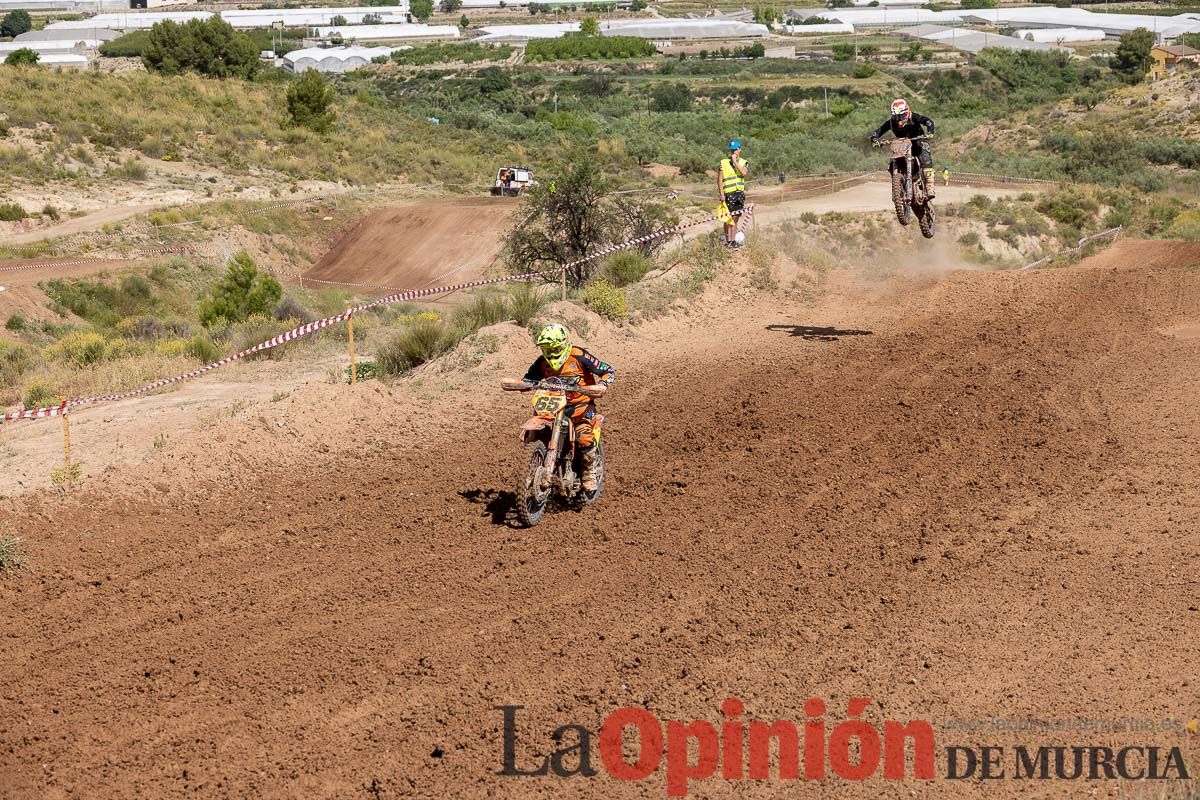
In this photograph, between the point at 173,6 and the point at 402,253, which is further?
the point at 173,6

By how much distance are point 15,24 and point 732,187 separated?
147 meters

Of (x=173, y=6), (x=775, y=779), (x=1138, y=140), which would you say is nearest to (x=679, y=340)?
(x=775, y=779)

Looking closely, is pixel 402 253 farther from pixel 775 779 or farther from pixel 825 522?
pixel 775 779

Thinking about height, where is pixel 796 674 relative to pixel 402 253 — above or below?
above

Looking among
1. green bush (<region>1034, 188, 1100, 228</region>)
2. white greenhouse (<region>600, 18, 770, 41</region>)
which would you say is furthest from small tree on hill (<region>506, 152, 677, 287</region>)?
white greenhouse (<region>600, 18, 770, 41</region>)

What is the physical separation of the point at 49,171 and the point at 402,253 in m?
15.4

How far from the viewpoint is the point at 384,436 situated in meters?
14.8

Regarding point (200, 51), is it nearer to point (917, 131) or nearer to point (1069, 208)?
point (1069, 208)

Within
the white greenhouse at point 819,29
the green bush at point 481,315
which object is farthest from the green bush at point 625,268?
the white greenhouse at point 819,29

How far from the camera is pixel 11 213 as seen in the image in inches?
1598

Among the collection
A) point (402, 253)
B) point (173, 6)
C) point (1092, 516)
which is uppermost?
point (173, 6)

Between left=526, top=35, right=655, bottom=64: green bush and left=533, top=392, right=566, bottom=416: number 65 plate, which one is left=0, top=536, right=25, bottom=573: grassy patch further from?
left=526, top=35, right=655, bottom=64: green bush

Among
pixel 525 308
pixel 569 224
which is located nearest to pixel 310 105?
pixel 569 224

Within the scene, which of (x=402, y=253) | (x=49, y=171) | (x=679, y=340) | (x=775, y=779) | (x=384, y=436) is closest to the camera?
(x=775, y=779)
